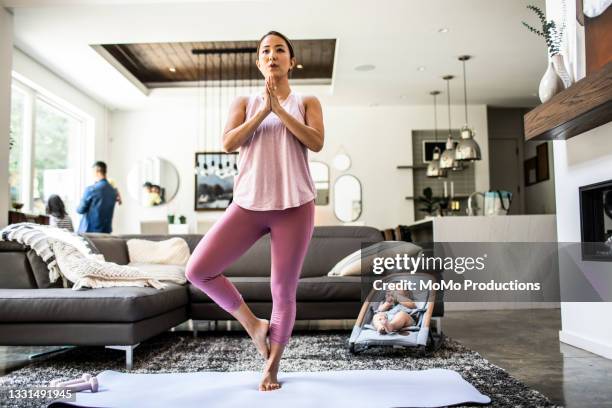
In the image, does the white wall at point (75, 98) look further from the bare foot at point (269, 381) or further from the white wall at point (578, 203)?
the white wall at point (578, 203)

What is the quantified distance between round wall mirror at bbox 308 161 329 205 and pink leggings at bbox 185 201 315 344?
6.59m

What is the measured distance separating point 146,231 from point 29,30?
2.63 metres

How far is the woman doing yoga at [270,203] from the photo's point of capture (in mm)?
1931

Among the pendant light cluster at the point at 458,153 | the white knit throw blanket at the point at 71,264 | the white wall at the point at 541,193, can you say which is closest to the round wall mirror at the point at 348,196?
the pendant light cluster at the point at 458,153

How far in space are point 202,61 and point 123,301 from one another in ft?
17.3

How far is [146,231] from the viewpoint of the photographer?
673cm

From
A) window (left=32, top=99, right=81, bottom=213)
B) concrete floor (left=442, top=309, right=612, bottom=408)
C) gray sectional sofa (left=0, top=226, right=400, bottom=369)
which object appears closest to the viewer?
concrete floor (left=442, top=309, right=612, bottom=408)

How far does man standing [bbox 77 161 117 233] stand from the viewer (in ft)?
20.3

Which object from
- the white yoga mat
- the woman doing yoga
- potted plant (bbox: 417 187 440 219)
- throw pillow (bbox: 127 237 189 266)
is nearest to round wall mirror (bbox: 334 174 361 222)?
potted plant (bbox: 417 187 440 219)

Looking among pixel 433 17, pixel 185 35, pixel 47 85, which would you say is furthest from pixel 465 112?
pixel 47 85

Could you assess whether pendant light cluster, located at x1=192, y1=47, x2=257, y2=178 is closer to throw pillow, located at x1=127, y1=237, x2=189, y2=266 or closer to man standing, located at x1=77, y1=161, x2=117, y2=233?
man standing, located at x1=77, y1=161, x2=117, y2=233

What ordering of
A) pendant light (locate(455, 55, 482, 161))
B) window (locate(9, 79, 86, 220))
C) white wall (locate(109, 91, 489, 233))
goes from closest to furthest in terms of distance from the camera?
pendant light (locate(455, 55, 482, 161)) → window (locate(9, 79, 86, 220)) → white wall (locate(109, 91, 489, 233))

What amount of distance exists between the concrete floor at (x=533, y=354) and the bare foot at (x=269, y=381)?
1075 millimetres

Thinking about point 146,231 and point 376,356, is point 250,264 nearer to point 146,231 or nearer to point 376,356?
point 376,356
